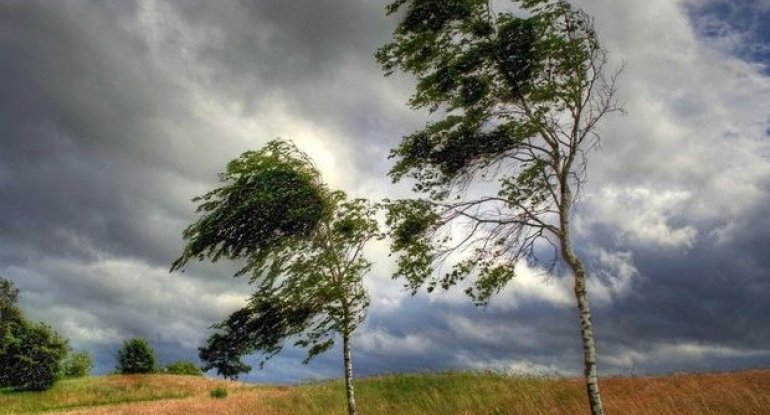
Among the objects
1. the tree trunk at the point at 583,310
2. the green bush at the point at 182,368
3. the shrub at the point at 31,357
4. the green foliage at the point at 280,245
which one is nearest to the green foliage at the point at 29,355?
the shrub at the point at 31,357

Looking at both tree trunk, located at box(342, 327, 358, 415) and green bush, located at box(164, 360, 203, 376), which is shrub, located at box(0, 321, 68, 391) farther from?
A: tree trunk, located at box(342, 327, 358, 415)

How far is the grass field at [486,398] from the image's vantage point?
1441 centimetres

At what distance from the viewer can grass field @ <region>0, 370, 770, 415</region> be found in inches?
567

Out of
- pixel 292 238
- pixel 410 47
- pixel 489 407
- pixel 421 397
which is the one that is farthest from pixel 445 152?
pixel 421 397

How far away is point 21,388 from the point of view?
1698 inches

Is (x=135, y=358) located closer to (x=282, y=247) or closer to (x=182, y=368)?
(x=182, y=368)

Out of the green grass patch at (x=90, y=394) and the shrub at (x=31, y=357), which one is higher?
the shrub at (x=31, y=357)

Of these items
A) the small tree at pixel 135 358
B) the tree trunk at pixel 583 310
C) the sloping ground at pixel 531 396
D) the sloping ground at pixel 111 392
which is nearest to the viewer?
the tree trunk at pixel 583 310

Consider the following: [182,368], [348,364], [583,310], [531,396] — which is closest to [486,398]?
[531,396]

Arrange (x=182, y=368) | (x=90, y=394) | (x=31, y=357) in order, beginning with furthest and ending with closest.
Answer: (x=182, y=368) < (x=31, y=357) < (x=90, y=394)

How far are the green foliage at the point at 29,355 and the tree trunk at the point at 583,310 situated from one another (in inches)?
1703

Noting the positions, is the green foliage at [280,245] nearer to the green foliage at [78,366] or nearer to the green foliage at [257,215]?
the green foliage at [257,215]

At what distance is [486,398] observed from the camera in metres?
19.6

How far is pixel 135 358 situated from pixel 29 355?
8824mm
